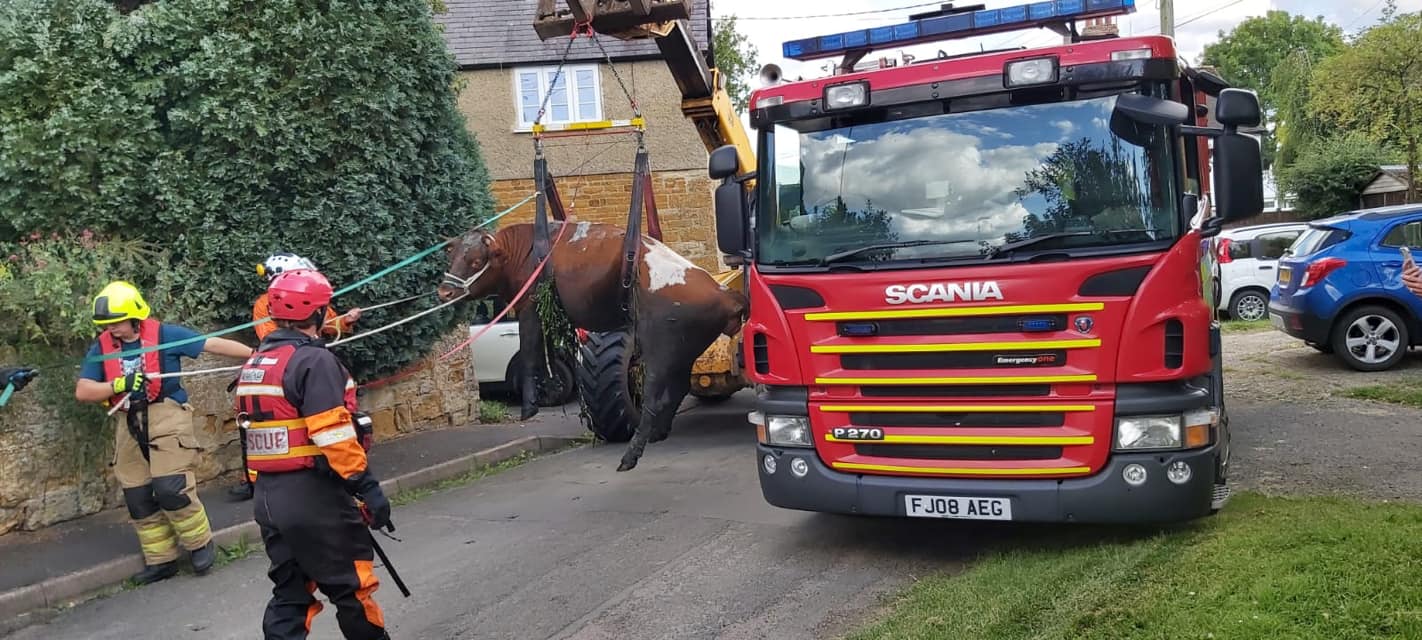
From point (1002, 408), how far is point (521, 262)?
4106 mm

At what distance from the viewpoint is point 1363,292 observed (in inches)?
432

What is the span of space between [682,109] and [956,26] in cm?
309

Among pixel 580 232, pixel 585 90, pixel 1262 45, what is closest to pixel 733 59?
pixel 585 90

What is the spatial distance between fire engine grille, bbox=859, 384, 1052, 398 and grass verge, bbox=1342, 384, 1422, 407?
600 cm

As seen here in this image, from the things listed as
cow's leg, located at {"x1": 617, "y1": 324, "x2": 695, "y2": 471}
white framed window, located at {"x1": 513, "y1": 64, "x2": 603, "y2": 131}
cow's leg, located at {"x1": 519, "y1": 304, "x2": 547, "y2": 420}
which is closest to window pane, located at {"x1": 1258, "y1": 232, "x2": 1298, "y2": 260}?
white framed window, located at {"x1": 513, "y1": 64, "x2": 603, "y2": 131}

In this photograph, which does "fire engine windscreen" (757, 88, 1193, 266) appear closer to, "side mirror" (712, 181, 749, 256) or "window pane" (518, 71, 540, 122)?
"side mirror" (712, 181, 749, 256)

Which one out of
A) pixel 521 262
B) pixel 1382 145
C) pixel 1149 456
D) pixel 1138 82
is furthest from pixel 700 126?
pixel 1382 145

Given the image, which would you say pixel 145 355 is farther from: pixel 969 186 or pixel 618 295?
pixel 969 186

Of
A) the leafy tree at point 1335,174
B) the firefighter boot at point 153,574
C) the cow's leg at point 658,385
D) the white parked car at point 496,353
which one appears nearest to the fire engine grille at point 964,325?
the cow's leg at point 658,385

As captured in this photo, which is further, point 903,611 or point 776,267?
point 776,267

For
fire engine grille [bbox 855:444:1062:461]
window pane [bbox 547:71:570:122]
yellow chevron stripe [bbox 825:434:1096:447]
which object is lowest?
fire engine grille [bbox 855:444:1062:461]

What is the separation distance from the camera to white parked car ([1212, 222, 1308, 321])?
17.2 metres

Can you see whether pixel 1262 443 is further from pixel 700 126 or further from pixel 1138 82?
pixel 700 126

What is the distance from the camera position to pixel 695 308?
24.8 feet
